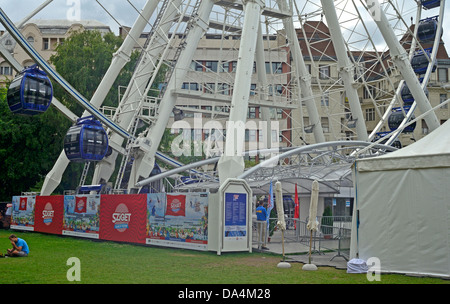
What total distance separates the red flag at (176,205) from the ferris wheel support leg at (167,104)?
8.29 metres

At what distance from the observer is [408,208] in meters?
13.9

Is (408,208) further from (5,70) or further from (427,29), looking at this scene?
(5,70)

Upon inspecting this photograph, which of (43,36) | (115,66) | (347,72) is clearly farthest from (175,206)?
(43,36)

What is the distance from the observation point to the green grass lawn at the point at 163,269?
41.5ft

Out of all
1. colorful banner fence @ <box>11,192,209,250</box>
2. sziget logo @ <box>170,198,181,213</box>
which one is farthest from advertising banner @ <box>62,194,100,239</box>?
sziget logo @ <box>170,198,181,213</box>

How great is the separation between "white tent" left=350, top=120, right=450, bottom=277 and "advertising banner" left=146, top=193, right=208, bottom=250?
5.85 m

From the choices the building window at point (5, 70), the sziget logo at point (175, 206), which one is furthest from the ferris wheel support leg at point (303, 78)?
the building window at point (5, 70)

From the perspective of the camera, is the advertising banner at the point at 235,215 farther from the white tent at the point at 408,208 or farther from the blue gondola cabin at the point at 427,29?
the blue gondola cabin at the point at 427,29

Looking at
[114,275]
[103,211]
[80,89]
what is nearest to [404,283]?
[114,275]

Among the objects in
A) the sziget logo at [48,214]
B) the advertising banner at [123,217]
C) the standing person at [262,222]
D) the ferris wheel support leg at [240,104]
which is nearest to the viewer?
the standing person at [262,222]

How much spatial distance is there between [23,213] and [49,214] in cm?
361

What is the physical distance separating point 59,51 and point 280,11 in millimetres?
23830

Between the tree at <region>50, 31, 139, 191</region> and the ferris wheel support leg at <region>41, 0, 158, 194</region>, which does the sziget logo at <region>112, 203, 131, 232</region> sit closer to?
the ferris wheel support leg at <region>41, 0, 158, 194</region>
